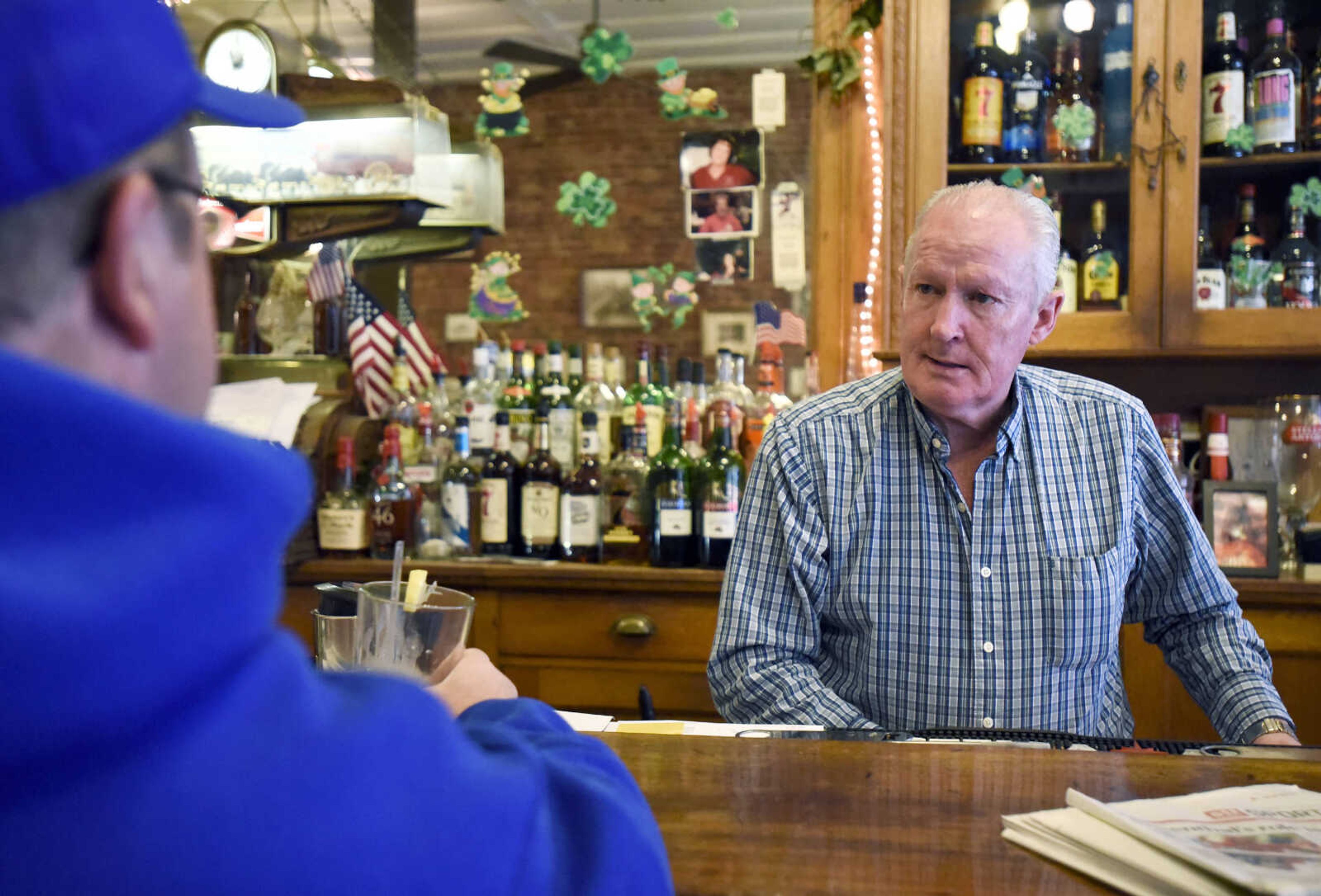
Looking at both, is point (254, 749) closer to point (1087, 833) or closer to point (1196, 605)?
point (1087, 833)

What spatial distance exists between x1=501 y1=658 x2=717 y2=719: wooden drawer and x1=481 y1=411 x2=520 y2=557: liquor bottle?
0.93 ft

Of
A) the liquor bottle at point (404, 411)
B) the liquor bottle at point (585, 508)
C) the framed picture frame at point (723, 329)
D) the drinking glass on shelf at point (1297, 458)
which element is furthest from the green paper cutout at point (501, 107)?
the framed picture frame at point (723, 329)

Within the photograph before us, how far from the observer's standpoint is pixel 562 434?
9.30 ft

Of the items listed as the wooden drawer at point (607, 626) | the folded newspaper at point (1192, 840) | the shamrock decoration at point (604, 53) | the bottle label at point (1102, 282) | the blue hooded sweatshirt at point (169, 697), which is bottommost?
the wooden drawer at point (607, 626)

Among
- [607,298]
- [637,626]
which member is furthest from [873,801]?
[607,298]

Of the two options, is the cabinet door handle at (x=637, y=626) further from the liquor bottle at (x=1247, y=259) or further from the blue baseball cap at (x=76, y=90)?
the blue baseball cap at (x=76, y=90)

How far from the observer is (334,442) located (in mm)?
2883

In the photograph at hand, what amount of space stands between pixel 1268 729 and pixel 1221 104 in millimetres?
1609

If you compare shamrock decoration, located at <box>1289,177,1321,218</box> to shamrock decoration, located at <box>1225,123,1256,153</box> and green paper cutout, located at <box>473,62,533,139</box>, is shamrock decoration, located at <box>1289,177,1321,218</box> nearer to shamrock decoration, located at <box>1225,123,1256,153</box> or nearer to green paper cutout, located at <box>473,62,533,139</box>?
shamrock decoration, located at <box>1225,123,1256,153</box>

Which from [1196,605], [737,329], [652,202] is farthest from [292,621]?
[652,202]

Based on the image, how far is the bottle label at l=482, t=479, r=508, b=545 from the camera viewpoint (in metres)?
2.75

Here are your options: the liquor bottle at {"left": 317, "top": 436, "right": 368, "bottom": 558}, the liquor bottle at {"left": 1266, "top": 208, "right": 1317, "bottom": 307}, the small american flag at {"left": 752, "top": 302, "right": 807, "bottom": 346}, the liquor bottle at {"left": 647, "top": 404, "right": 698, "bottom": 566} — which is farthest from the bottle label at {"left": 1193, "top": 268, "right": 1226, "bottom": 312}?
the liquor bottle at {"left": 317, "top": 436, "right": 368, "bottom": 558}

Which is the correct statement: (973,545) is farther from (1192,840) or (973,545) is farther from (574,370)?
(574,370)

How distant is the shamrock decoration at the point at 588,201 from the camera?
4.09m
